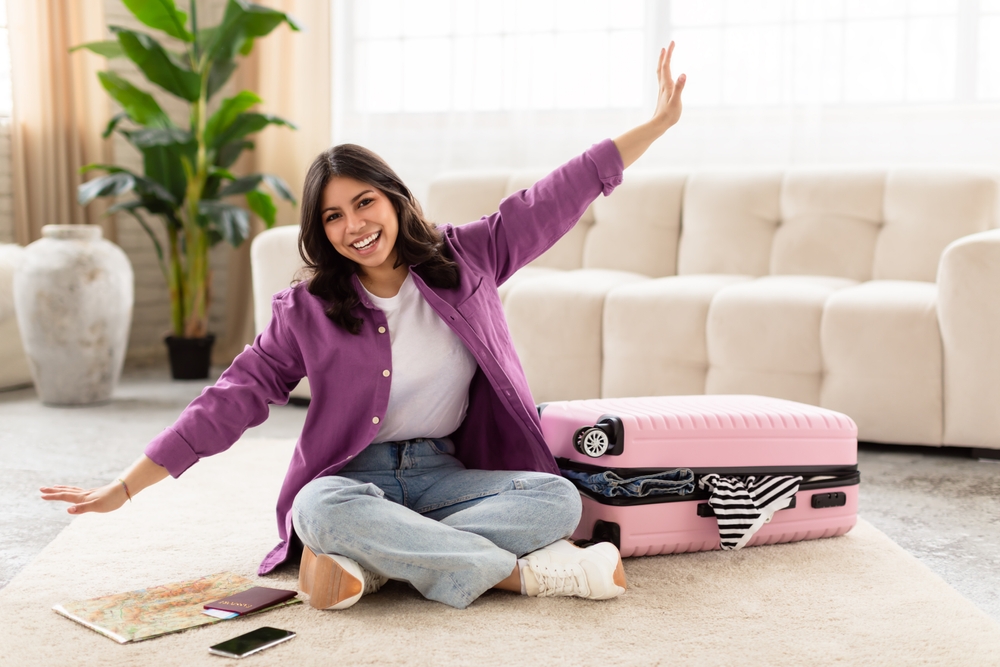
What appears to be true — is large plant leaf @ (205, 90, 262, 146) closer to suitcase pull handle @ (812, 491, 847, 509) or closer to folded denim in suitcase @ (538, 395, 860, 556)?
folded denim in suitcase @ (538, 395, 860, 556)

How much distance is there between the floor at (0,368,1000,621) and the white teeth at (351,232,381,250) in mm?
761

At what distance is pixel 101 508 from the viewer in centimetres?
136

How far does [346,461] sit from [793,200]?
183 centimetres

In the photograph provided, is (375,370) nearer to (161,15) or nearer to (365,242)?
(365,242)

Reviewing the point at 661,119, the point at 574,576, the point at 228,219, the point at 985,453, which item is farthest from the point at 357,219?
the point at 228,219

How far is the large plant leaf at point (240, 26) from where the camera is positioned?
10.9ft

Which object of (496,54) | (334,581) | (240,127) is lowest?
(334,581)

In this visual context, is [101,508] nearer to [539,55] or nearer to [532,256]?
[532,256]

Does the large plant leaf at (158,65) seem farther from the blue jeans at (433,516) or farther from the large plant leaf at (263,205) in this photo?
the blue jeans at (433,516)

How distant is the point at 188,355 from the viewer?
3.59m

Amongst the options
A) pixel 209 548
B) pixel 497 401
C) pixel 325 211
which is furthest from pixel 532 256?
pixel 209 548

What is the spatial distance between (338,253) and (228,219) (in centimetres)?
187

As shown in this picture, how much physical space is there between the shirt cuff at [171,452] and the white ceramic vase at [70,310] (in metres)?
1.79

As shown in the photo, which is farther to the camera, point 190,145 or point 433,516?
point 190,145
